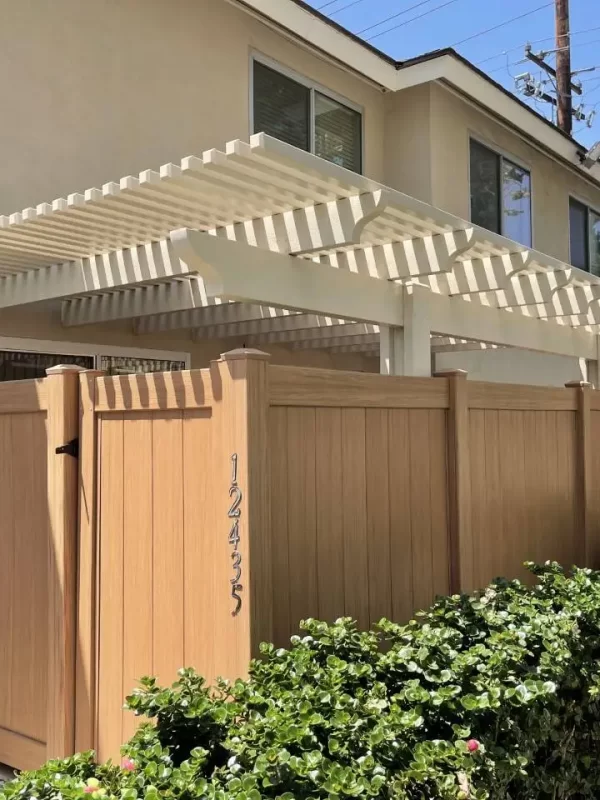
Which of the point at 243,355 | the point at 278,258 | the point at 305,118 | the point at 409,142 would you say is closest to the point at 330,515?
the point at 243,355

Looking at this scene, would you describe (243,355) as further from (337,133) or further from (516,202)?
(516,202)

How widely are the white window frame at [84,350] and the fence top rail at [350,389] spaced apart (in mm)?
3844

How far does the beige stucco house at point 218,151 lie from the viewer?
561cm

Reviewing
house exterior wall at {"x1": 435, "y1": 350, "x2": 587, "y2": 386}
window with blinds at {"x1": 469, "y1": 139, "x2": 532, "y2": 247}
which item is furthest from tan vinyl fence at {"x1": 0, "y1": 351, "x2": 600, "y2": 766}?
window with blinds at {"x1": 469, "y1": 139, "x2": 532, "y2": 247}

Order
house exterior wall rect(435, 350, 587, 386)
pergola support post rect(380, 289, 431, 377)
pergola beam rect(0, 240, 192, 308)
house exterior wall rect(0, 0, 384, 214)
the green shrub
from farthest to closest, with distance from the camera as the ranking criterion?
1. house exterior wall rect(435, 350, 587, 386)
2. house exterior wall rect(0, 0, 384, 214)
3. pergola support post rect(380, 289, 431, 377)
4. pergola beam rect(0, 240, 192, 308)
5. the green shrub

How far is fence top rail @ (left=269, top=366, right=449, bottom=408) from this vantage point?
12.3 feet

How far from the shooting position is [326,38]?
9.11 m

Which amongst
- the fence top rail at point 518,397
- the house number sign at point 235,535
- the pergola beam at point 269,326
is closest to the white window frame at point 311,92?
the pergola beam at point 269,326

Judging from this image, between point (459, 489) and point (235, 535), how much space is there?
6.48 ft

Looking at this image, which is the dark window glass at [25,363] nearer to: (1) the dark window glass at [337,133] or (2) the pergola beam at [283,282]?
(2) the pergola beam at [283,282]

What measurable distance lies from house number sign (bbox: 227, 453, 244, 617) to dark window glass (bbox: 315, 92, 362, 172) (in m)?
6.98

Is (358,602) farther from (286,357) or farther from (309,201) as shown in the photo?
(286,357)

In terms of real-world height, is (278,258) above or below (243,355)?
above

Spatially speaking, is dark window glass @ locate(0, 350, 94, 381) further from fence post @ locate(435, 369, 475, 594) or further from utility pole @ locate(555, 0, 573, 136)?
utility pole @ locate(555, 0, 573, 136)
